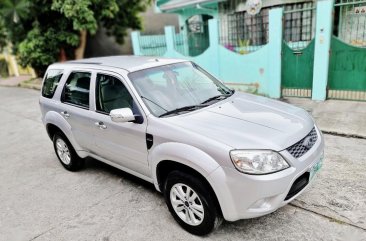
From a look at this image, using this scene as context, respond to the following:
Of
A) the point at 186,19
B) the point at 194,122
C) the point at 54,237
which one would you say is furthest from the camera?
the point at 186,19

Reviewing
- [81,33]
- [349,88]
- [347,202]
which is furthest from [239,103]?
[81,33]

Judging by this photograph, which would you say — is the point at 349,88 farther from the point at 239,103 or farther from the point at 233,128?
the point at 233,128

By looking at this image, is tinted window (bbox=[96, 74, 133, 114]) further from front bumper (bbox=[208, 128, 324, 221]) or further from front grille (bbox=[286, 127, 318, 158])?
front grille (bbox=[286, 127, 318, 158])

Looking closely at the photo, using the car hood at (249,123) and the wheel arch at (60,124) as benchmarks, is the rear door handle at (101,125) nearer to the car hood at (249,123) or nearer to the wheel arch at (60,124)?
the wheel arch at (60,124)

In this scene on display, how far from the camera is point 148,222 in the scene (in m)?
3.51

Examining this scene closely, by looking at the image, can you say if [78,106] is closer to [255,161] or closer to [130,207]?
[130,207]

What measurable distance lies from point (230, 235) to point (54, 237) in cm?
190

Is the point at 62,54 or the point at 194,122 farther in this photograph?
the point at 62,54

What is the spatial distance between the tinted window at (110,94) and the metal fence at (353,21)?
5365mm

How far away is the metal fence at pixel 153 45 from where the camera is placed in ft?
35.4

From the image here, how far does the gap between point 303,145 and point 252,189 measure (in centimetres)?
76

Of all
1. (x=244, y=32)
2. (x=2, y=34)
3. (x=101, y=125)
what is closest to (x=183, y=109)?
(x=101, y=125)

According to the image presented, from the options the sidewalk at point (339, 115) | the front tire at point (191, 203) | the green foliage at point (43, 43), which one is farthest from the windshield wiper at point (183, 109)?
the green foliage at point (43, 43)

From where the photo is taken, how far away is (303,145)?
9.93 ft
